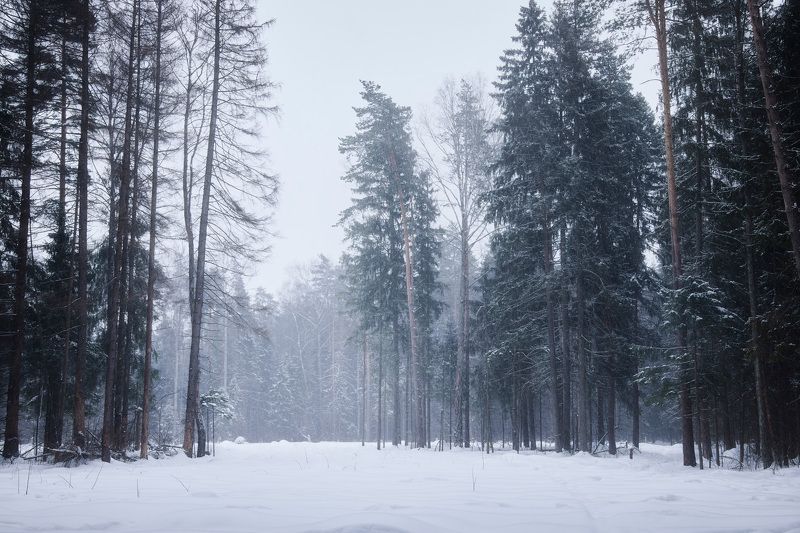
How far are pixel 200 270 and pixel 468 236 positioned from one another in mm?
11068

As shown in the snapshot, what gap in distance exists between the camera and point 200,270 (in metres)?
14.1

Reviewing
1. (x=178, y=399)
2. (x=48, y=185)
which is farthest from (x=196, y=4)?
(x=178, y=399)

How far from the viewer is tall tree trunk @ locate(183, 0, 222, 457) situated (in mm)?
13711

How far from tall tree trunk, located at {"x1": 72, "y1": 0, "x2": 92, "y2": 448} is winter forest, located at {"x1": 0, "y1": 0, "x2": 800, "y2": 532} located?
3.1 inches

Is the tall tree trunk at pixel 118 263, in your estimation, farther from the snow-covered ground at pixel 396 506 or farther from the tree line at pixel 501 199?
the snow-covered ground at pixel 396 506

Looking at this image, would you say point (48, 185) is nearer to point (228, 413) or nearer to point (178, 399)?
point (228, 413)

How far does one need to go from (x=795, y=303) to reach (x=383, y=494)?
9.17 m

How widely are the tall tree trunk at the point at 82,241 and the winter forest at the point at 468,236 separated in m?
0.08

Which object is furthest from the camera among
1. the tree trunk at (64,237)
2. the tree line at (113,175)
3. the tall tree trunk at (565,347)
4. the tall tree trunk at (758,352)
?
the tall tree trunk at (565,347)

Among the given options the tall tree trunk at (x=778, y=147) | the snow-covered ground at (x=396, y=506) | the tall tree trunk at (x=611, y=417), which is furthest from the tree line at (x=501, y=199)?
the snow-covered ground at (x=396, y=506)

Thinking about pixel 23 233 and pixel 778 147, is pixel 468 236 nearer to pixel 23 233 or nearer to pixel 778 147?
pixel 778 147

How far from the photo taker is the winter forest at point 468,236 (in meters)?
6.73

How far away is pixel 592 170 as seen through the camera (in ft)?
55.2

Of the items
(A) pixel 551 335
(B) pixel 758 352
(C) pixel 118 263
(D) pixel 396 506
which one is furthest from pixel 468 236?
(D) pixel 396 506
